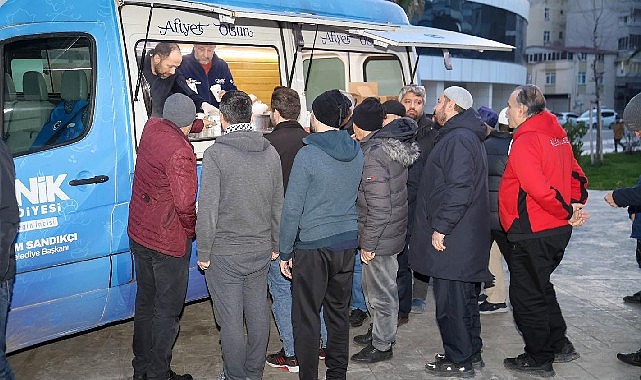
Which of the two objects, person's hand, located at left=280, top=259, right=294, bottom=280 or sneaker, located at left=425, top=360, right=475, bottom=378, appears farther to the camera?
sneaker, located at left=425, top=360, right=475, bottom=378

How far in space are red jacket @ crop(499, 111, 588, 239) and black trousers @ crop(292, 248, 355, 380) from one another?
1225 millimetres

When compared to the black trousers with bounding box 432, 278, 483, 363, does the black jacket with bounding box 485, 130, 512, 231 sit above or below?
above

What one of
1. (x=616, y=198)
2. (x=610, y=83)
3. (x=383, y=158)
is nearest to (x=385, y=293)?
(x=383, y=158)

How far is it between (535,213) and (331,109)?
5.35 ft

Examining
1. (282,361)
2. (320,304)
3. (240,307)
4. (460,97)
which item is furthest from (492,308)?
(240,307)

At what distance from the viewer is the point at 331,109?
4.54 metres

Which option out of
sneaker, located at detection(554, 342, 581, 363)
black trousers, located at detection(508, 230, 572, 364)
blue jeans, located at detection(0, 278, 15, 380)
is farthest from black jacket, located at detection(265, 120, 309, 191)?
sneaker, located at detection(554, 342, 581, 363)

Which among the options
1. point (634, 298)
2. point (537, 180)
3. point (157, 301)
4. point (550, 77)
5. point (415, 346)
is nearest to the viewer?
point (157, 301)

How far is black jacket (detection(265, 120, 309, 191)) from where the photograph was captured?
5098 millimetres

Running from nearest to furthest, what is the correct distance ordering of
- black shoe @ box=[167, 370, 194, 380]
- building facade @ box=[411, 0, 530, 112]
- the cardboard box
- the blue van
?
the blue van
black shoe @ box=[167, 370, 194, 380]
the cardboard box
building facade @ box=[411, 0, 530, 112]

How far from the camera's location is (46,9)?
463cm

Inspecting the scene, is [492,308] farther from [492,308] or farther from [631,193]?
[631,193]

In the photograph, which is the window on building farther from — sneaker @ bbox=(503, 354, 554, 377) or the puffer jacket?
the puffer jacket

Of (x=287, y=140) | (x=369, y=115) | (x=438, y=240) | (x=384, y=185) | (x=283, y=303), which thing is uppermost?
(x=369, y=115)
